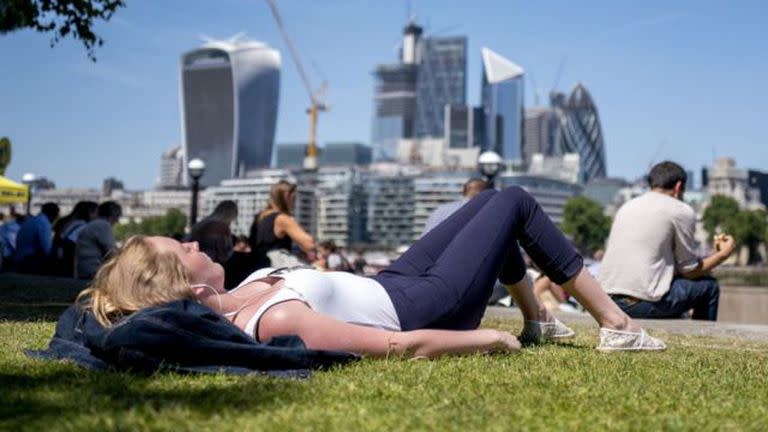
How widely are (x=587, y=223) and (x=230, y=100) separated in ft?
279

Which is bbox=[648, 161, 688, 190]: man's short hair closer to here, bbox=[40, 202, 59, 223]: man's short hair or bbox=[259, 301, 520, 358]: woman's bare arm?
bbox=[259, 301, 520, 358]: woman's bare arm

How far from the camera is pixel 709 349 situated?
19.5 ft

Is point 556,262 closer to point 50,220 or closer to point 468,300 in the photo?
point 468,300

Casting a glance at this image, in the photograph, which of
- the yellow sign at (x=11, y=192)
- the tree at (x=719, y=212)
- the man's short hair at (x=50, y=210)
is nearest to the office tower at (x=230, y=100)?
the tree at (x=719, y=212)

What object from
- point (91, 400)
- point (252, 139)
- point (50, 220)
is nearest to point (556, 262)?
point (91, 400)

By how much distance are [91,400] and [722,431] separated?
2.02m

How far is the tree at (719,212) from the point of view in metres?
126

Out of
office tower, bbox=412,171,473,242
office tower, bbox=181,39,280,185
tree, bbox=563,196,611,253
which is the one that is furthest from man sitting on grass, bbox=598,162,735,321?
office tower, bbox=181,39,280,185

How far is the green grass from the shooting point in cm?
289

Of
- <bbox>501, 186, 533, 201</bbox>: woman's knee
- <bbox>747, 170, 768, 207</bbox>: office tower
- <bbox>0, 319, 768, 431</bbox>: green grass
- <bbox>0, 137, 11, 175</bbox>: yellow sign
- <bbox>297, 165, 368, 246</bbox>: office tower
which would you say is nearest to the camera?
<bbox>0, 319, 768, 431</bbox>: green grass

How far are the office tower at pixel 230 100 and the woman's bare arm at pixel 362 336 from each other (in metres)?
189

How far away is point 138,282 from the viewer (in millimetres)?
3988

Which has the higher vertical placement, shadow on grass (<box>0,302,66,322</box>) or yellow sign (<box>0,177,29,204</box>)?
yellow sign (<box>0,177,29,204</box>)

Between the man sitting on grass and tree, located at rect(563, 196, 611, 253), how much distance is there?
421 feet
